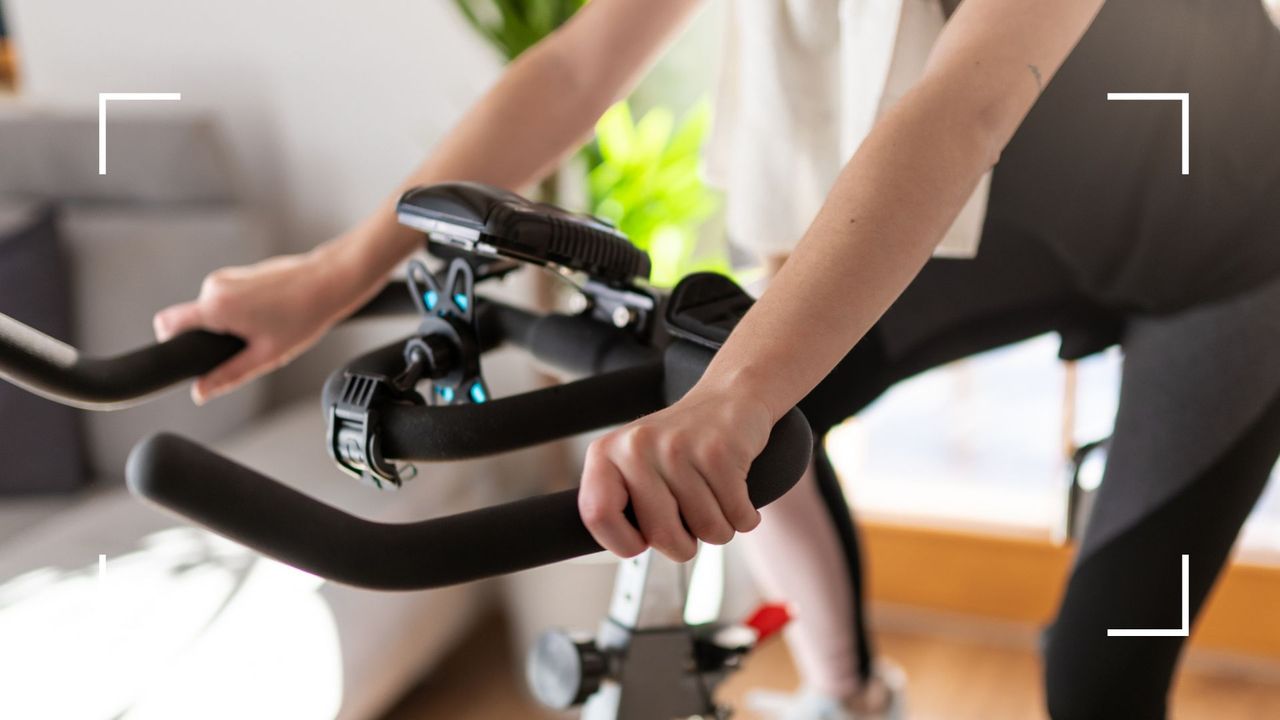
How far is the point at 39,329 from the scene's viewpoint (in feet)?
6.72

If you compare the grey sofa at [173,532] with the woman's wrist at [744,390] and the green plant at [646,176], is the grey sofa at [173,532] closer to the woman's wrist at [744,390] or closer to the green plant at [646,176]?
the green plant at [646,176]

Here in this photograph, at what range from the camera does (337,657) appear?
1.72 meters

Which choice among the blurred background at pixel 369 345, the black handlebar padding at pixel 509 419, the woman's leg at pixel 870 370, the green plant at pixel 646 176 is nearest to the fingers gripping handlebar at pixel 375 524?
the black handlebar padding at pixel 509 419

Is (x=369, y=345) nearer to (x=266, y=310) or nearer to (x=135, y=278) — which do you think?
(x=135, y=278)

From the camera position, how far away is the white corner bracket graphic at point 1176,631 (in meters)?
1.11

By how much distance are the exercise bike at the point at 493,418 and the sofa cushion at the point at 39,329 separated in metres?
1.27

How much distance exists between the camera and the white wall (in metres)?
2.32

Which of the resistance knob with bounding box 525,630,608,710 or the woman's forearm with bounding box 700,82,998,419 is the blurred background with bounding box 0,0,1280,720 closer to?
the resistance knob with bounding box 525,630,608,710

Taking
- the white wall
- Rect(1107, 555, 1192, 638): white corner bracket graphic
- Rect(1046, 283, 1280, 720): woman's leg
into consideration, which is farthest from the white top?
the white wall

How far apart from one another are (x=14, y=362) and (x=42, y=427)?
1.38 metres

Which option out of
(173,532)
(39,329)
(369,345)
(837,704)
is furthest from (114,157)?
(837,704)

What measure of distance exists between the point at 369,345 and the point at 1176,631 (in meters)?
1.75

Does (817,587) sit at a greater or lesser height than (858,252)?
lesser

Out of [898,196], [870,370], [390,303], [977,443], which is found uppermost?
[898,196]
